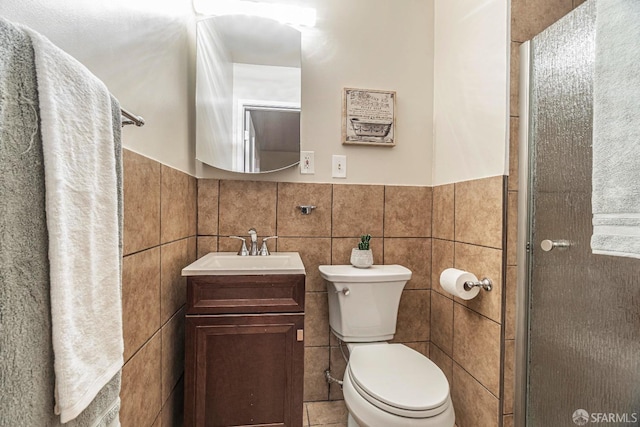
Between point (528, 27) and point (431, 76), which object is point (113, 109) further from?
point (431, 76)

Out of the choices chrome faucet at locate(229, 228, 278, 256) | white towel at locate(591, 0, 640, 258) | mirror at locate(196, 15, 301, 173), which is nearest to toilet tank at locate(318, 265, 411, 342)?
chrome faucet at locate(229, 228, 278, 256)

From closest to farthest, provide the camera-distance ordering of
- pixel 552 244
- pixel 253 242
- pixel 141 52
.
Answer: pixel 141 52 < pixel 552 244 < pixel 253 242

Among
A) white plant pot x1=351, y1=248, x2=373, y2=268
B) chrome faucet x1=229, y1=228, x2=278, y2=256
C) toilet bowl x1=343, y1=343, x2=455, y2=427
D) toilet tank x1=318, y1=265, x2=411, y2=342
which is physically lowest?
toilet bowl x1=343, y1=343, x2=455, y2=427

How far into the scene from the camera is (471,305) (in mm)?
1395

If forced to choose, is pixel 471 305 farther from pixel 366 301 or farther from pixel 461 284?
pixel 366 301

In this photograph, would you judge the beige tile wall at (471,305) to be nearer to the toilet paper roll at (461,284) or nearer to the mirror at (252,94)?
the toilet paper roll at (461,284)

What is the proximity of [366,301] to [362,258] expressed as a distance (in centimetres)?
22

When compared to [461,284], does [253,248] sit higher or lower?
higher

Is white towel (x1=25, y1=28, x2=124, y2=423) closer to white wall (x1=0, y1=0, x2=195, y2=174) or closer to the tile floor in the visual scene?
white wall (x1=0, y1=0, x2=195, y2=174)

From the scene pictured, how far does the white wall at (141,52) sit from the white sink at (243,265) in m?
0.44

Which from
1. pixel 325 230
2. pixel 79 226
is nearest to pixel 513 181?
pixel 325 230

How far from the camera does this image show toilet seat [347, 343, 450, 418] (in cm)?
100

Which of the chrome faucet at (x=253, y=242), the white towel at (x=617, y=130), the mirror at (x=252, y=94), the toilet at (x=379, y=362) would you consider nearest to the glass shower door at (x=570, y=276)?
the white towel at (x=617, y=130)

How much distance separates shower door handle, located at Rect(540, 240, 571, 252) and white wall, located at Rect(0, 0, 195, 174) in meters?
1.46
